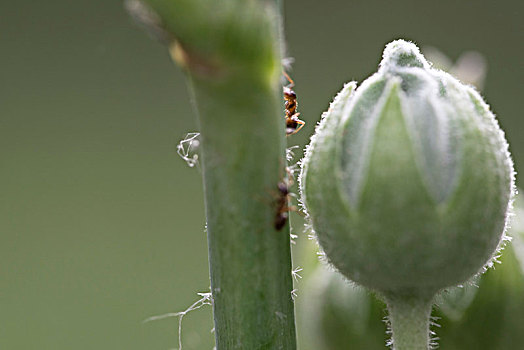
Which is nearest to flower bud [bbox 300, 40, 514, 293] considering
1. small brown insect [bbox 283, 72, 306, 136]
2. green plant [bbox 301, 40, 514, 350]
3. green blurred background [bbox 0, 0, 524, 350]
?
green plant [bbox 301, 40, 514, 350]

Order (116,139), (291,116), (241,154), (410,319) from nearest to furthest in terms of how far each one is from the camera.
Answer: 1. (241,154)
2. (410,319)
3. (291,116)
4. (116,139)

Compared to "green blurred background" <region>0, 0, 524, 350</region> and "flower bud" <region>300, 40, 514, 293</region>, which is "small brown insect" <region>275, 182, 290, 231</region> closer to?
"flower bud" <region>300, 40, 514, 293</region>

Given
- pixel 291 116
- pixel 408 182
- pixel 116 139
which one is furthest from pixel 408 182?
pixel 116 139

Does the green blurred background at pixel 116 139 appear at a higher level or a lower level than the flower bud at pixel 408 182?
higher

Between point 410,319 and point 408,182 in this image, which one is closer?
point 408,182

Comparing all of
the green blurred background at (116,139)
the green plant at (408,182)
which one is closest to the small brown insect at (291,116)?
the green plant at (408,182)

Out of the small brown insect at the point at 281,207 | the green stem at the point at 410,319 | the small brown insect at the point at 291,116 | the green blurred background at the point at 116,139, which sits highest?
the green blurred background at the point at 116,139

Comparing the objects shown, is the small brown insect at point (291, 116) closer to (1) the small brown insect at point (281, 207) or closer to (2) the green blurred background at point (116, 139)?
(1) the small brown insect at point (281, 207)

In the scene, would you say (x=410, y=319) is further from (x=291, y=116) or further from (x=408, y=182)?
(x=291, y=116)
